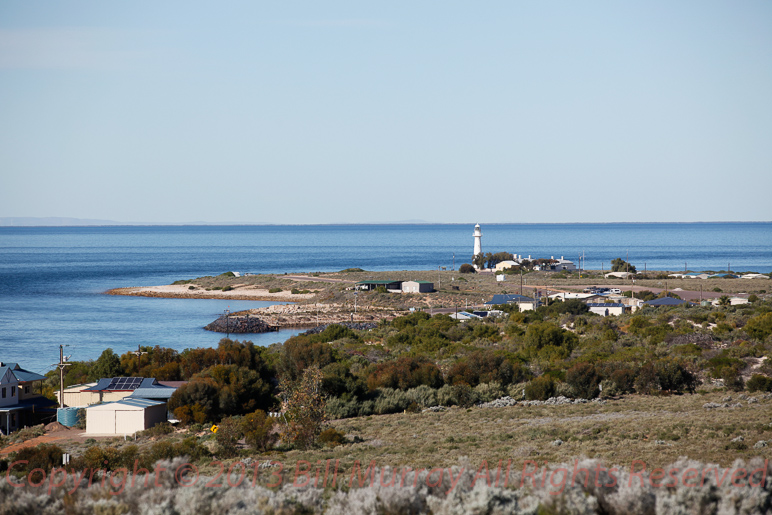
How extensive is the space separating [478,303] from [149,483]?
55488 mm

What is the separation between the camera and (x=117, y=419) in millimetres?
19672

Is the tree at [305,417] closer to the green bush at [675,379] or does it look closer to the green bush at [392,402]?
→ the green bush at [392,402]

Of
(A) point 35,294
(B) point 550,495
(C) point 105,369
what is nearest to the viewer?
(B) point 550,495

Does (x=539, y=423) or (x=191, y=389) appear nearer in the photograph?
(x=539, y=423)

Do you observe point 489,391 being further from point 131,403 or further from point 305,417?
point 131,403

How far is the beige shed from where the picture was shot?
64.4 feet

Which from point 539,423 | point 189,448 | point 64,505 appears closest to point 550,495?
point 64,505

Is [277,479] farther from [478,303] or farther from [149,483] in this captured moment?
[478,303]

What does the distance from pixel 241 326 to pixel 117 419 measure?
107 feet

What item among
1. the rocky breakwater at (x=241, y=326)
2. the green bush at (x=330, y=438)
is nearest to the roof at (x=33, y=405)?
the green bush at (x=330, y=438)

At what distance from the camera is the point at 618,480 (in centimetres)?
814

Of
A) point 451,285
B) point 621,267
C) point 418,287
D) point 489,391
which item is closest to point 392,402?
point 489,391

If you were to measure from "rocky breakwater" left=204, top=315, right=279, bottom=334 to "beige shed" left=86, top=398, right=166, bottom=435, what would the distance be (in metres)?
30.1

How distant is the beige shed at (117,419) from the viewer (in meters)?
19.6
